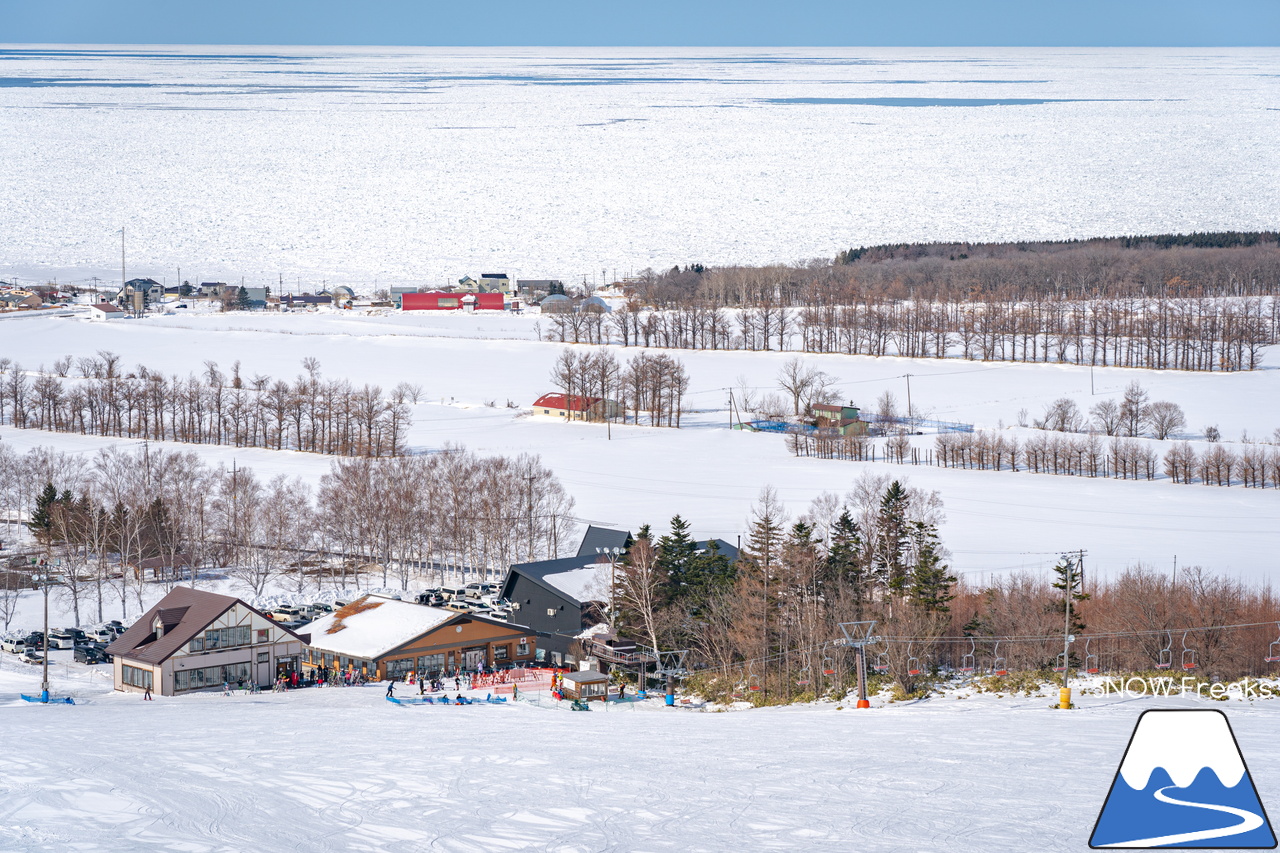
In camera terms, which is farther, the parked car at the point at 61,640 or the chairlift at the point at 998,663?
the parked car at the point at 61,640

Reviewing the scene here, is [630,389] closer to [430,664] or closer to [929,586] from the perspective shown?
[430,664]

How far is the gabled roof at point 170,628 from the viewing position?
1959cm

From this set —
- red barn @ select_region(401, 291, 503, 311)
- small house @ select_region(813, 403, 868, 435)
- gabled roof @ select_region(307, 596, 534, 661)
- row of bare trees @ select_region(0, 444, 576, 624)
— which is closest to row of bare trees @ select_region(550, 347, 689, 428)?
small house @ select_region(813, 403, 868, 435)

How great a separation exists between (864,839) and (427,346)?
5175cm

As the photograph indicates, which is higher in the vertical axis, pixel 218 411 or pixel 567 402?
pixel 567 402

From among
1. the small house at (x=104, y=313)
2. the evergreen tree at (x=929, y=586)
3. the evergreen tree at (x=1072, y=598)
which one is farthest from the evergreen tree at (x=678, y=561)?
the small house at (x=104, y=313)

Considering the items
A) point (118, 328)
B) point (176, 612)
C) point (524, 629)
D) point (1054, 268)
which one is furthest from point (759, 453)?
point (1054, 268)

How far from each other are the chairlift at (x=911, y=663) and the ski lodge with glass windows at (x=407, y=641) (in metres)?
7.75

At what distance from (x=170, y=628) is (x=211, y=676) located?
1.07 metres

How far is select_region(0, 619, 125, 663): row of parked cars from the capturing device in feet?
71.4

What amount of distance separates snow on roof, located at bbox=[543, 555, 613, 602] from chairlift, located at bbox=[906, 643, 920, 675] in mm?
6590

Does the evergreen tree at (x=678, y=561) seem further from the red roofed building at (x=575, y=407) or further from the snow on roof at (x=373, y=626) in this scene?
the red roofed building at (x=575, y=407)

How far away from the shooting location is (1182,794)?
5375 mm

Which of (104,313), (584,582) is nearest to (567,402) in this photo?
(584,582)
